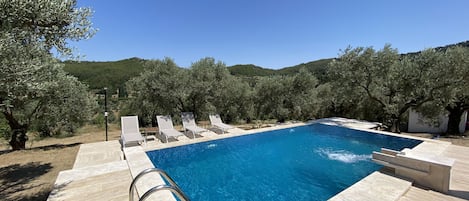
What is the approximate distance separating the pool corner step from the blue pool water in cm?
79

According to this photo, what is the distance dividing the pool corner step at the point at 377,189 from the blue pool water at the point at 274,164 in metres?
0.79

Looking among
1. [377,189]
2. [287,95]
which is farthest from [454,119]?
[377,189]

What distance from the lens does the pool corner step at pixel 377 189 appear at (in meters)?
3.94

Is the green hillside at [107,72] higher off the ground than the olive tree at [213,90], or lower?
higher

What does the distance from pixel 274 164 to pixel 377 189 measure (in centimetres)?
322

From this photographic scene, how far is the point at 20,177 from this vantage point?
16.9 ft

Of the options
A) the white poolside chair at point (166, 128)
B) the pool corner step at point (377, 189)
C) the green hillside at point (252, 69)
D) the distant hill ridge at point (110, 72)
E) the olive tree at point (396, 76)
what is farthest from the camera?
the green hillside at point (252, 69)

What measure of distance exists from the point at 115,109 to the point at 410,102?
87.0 ft

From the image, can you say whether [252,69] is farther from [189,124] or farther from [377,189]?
[377,189]

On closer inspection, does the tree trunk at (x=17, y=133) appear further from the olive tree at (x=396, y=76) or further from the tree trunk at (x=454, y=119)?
the tree trunk at (x=454, y=119)

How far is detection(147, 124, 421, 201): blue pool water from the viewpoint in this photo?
5.18 metres

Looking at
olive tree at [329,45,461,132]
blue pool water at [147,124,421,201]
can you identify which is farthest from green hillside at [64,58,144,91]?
olive tree at [329,45,461,132]

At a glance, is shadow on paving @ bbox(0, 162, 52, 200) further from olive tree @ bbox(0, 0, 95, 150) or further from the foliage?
the foliage

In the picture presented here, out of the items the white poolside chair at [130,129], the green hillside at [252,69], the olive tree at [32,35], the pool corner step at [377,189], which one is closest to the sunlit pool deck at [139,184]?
the pool corner step at [377,189]
